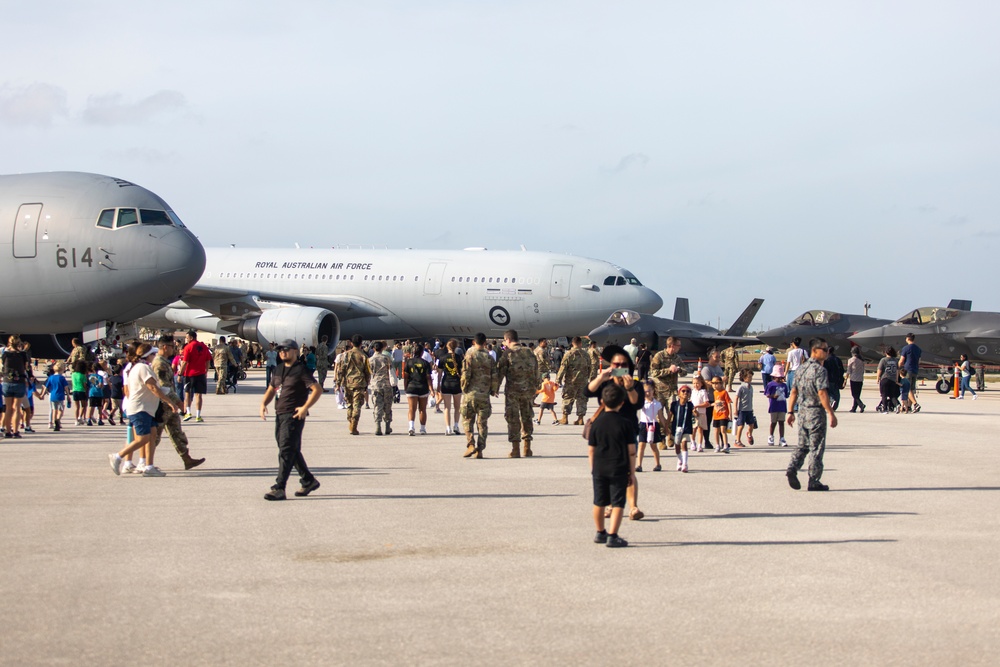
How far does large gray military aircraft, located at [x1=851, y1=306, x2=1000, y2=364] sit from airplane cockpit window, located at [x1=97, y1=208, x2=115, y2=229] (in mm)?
23211

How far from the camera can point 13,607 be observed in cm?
684

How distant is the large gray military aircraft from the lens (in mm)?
35344

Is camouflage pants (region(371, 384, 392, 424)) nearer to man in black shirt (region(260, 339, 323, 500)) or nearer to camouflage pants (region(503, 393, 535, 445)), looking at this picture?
camouflage pants (region(503, 393, 535, 445))

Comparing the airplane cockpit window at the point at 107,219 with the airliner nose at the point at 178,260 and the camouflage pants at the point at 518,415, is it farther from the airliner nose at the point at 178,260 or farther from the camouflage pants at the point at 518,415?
the camouflage pants at the point at 518,415

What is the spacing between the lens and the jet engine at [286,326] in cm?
3506

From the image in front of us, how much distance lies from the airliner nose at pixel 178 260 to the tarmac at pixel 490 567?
30.8 ft

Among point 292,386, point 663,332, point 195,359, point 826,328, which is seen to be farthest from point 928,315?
point 292,386

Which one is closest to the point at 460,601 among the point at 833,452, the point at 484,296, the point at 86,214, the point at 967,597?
the point at 967,597

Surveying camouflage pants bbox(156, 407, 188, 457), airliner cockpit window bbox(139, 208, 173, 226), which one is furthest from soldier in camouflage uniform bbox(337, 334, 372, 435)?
airliner cockpit window bbox(139, 208, 173, 226)

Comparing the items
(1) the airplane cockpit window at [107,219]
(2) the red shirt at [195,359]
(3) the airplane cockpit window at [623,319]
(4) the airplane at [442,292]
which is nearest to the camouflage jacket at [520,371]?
(2) the red shirt at [195,359]

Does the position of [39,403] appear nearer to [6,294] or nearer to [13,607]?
[6,294]

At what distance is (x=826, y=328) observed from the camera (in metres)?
41.9

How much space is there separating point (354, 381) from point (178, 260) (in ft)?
19.8

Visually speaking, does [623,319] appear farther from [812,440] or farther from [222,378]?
[812,440]
